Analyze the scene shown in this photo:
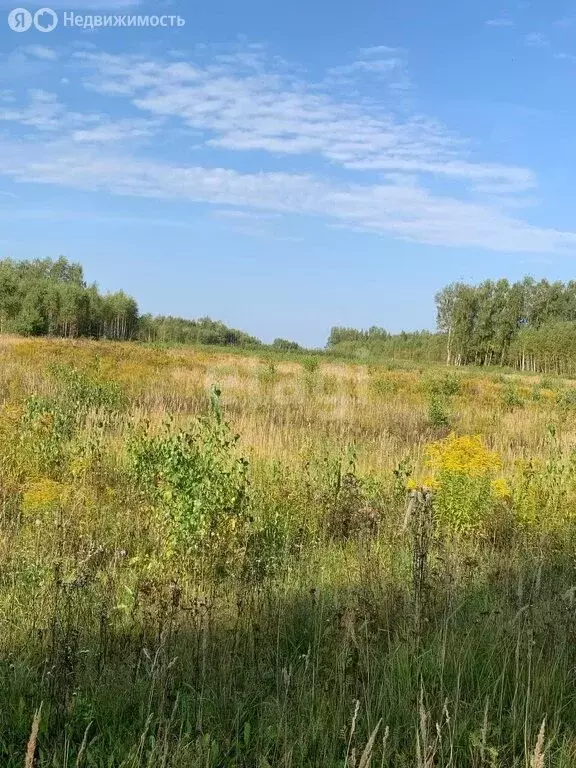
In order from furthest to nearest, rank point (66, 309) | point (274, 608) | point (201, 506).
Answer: point (66, 309), point (201, 506), point (274, 608)

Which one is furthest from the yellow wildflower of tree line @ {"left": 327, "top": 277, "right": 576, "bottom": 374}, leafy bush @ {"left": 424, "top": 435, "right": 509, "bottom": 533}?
tree line @ {"left": 327, "top": 277, "right": 576, "bottom": 374}

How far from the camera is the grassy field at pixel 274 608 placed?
90.2 inches

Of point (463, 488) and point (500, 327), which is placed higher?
point (500, 327)

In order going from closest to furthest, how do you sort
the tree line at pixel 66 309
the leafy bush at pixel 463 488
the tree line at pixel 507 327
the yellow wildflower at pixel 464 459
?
1. the leafy bush at pixel 463 488
2. the yellow wildflower at pixel 464 459
3. the tree line at pixel 66 309
4. the tree line at pixel 507 327

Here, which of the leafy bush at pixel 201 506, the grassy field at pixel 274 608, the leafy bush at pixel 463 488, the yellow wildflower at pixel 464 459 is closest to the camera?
the grassy field at pixel 274 608

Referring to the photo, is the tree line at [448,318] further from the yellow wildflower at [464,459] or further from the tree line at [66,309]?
the yellow wildflower at [464,459]

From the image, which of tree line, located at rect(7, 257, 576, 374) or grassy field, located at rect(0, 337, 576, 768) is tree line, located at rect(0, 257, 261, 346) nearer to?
tree line, located at rect(7, 257, 576, 374)

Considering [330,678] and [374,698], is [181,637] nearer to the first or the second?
[330,678]

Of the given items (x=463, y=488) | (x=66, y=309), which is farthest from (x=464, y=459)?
(x=66, y=309)

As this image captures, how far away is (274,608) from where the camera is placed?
3434mm

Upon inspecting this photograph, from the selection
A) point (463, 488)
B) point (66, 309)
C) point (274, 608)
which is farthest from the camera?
point (66, 309)

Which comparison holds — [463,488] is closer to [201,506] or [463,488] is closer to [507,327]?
[201,506]

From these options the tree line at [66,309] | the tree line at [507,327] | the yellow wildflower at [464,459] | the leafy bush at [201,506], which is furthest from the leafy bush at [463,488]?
the tree line at [507,327]

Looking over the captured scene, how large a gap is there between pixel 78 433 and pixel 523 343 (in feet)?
223
